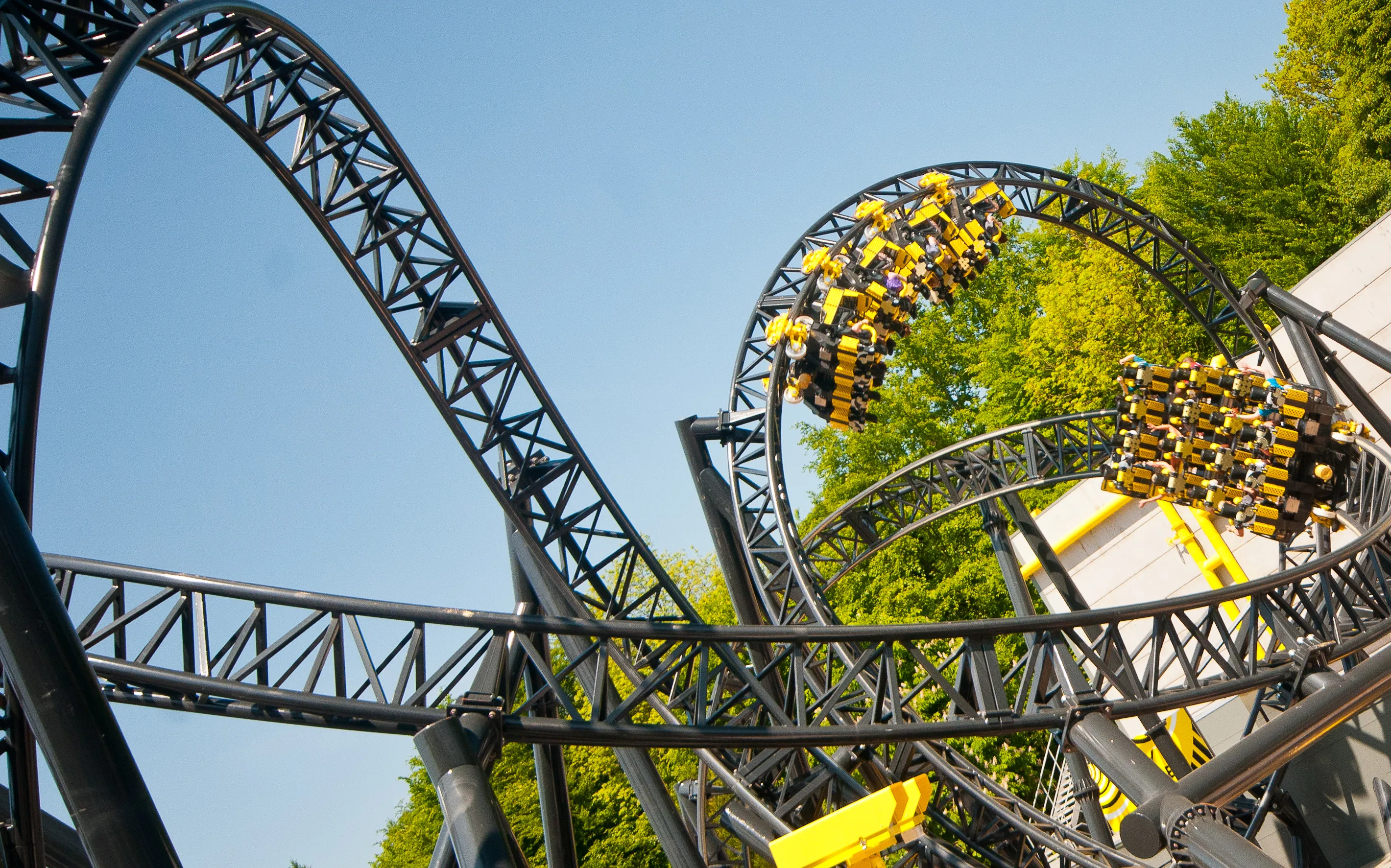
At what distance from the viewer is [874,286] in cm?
1277

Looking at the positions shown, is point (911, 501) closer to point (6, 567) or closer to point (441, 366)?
point (441, 366)

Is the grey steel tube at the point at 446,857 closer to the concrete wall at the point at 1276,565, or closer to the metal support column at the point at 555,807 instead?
the metal support column at the point at 555,807

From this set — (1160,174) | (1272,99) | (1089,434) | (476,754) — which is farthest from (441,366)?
(1272,99)

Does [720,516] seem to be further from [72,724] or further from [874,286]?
[72,724]

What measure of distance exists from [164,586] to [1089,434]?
13594mm

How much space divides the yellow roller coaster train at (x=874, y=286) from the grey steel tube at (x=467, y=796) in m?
7.26

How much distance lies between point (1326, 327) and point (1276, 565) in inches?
207

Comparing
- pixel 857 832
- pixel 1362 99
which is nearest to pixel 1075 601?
pixel 857 832

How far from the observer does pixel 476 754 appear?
19.9ft

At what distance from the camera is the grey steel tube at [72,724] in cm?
374

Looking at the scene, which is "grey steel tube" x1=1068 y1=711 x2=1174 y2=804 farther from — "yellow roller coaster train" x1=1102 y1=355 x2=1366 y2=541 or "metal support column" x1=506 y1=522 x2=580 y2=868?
"yellow roller coaster train" x1=1102 y1=355 x2=1366 y2=541

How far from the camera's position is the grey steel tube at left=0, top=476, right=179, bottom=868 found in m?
3.74

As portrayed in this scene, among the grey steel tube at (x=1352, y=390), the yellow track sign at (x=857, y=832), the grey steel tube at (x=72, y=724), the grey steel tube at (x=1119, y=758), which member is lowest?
the grey steel tube at (x=1119, y=758)

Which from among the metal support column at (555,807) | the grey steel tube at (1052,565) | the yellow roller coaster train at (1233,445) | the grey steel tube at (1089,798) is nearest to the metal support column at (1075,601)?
the grey steel tube at (1052,565)
